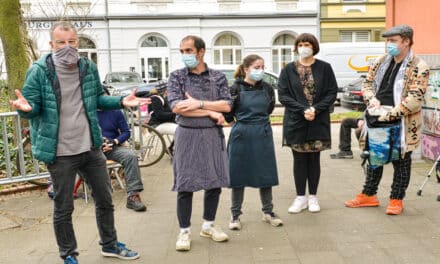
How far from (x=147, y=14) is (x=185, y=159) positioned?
87.6 ft

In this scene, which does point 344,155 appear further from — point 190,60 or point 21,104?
point 21,104

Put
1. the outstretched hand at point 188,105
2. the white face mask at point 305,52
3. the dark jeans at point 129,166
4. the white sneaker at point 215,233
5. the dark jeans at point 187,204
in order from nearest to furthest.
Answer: the outstretched hand at point 188,105 < the dark jeans at point 187,204 < the white sneaker at point 215,233 < the white face mask at point 305,52 < the dark jeans at point 129,166

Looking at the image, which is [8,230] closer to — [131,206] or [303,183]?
[131,206]

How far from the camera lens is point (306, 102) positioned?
17.1 feet

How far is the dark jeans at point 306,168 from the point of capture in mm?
5355

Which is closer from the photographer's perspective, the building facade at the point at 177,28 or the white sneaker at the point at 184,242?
the white sneaker at the point at 184,242

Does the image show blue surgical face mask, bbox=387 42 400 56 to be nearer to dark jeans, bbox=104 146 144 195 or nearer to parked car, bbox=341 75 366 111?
dark jeans, bbox=104 146 144 195

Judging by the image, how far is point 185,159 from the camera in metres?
4.30

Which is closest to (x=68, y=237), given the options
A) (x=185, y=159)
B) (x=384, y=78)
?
(x=185, y=159)

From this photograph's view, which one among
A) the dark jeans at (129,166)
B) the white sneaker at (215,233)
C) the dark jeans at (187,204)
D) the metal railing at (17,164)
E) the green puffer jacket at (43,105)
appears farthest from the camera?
the metal railing at (17,164)

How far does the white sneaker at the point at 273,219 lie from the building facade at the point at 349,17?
2637 centimetres

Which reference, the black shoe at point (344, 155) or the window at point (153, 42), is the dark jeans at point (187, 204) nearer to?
the black shoe at point (344, 155)

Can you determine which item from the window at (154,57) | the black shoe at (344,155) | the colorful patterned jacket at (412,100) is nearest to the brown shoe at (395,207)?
the colorful patterned jacket at (412,100)

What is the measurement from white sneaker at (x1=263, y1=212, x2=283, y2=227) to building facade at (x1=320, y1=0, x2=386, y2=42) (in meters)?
26.4
